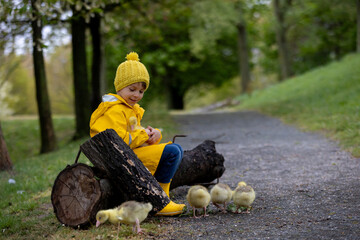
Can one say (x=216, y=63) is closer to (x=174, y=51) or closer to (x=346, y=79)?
(x=174, y=51)

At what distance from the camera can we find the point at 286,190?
5289mm

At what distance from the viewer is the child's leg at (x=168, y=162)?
4620 mm

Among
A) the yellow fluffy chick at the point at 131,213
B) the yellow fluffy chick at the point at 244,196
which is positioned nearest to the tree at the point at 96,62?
the yellow fluffy chick at the point at 244,196

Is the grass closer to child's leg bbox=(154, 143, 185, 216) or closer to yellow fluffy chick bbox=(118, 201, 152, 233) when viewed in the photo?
yellow fluffy chick bbox=(118, 201, 152, 233)

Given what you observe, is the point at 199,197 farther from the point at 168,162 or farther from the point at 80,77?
the point at 80,77

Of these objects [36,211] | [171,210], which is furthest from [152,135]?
[36,211]

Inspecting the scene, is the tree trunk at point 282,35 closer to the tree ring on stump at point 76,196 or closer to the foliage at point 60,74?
the foliage at point 60,74

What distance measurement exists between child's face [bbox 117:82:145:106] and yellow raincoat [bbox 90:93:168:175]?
0.07 meters

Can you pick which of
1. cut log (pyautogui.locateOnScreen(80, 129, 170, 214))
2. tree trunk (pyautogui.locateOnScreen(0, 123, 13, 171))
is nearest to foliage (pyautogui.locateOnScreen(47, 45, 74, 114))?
tree trunk (pyautogui.locateOnScreen(0, 123, 13, 171))

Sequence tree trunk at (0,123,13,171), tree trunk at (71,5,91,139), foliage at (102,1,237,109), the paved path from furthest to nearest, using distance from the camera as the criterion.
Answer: foliage at (102,1,237,109)
tree trunk at (71,5,91,139)
tree trunk at (0,123,13,171)
the paved path

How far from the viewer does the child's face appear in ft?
14.8

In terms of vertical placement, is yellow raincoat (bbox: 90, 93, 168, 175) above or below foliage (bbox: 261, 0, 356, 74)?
below

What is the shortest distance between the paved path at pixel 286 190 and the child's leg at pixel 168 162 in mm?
557

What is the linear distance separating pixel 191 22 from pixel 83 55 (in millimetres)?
12775
